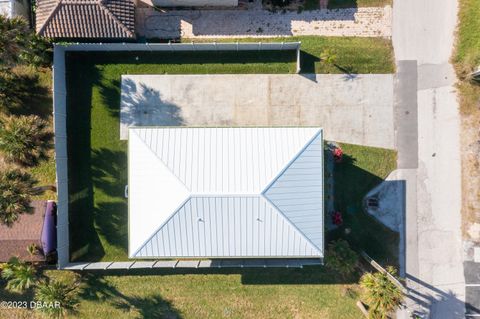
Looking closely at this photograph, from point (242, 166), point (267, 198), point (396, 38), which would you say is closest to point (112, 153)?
point (242, 166)

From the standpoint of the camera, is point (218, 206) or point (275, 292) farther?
point (275, 292)

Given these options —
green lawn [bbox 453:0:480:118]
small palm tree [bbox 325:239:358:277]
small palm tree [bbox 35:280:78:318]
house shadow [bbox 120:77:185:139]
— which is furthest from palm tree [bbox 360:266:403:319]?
small palm tree [bbox 35:280:78:318]

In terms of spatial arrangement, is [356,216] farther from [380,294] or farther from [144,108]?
[144,108]

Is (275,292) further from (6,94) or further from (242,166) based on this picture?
(6,94)

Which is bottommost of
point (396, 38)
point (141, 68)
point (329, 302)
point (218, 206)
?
point (329, 302)

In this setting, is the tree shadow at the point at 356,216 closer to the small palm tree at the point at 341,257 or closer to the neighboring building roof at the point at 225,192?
the small palm tree at the point at 341,257
